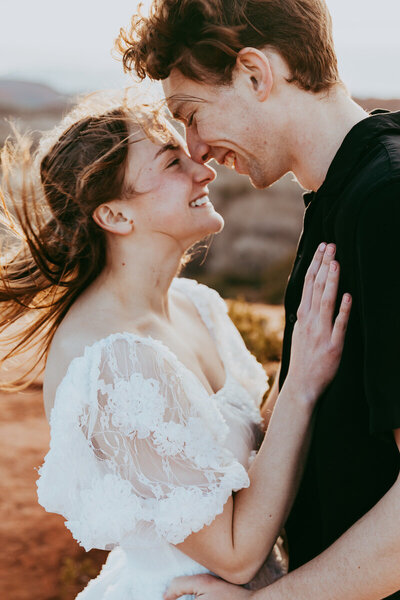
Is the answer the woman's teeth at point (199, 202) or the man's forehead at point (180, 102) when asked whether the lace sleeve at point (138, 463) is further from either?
the man's forehead at point (180, 102)

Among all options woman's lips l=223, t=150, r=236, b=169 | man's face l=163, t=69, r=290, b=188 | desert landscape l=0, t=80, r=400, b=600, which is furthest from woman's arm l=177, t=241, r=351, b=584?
desert landscape l=0, t=80, r=400, b=600

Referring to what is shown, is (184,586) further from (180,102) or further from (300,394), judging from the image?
(180,102)

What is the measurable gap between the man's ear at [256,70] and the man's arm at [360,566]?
110cm

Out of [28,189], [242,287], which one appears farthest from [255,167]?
[242,287]

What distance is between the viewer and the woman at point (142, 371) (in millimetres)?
2016

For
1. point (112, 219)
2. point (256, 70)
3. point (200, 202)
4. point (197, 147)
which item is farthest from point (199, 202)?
point (256, 70)

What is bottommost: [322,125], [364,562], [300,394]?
[364,562]

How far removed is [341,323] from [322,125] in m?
0.65

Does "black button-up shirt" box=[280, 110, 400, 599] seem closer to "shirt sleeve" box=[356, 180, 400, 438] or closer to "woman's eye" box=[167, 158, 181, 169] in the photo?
"shirt sleeve" box=[356, 180, 400, 438]

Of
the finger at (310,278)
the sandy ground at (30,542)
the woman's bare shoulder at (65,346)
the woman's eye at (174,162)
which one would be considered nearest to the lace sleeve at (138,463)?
the woman's bare shoulder at (65,346)

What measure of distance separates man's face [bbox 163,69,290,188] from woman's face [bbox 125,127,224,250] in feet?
0.46

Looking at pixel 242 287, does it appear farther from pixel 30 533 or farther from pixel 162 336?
pixel 162 336

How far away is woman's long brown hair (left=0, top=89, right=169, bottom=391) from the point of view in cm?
237

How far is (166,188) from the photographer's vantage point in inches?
95.7
